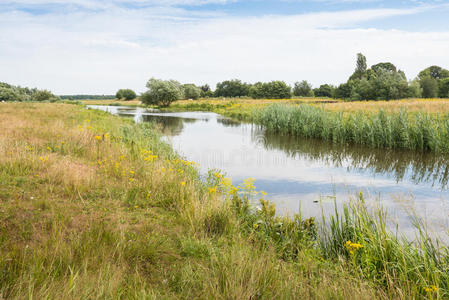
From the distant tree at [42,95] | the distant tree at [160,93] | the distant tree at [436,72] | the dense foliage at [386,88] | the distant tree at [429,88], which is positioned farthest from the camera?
the distant tree at [436,72]

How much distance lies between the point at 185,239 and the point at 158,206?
5.43ft

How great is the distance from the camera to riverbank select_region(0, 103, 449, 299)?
8.45 feet

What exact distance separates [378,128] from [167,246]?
13.5 m

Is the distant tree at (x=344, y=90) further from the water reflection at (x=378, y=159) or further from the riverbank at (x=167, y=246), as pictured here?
the riverbank at (x=167, y=246)

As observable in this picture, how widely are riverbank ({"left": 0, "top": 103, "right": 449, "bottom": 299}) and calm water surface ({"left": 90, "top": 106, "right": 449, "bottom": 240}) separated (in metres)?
0.90

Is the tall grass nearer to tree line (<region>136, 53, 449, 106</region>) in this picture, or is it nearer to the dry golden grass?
the dry golden grass

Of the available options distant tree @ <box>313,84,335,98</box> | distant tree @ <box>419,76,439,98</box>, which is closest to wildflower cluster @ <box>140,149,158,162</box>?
distant tree @ <box>419,76,439,98</box>

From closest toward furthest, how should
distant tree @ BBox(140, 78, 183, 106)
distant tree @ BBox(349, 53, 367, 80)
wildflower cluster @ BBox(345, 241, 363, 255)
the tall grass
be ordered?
wildflower cluster @ BBox(345, 241, 363, 255), the tall grass, distant tree @ BBox(140, 78, 183, 106), distant tree @ BBox(349, 53, 367, 80)

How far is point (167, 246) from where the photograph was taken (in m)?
3.66

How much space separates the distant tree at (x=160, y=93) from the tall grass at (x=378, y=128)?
38.3 m

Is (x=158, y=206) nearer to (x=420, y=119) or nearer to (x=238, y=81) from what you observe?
(x=420, y=119)

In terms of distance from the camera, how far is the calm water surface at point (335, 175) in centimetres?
676

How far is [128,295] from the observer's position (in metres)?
2.42

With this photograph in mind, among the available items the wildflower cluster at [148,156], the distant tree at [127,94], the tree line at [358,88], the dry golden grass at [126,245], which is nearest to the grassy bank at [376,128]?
the wildflower cluster at [148,156]
